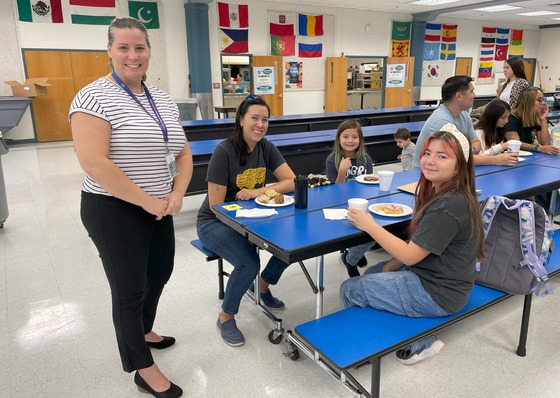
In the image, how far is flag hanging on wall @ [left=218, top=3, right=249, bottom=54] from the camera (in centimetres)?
1015

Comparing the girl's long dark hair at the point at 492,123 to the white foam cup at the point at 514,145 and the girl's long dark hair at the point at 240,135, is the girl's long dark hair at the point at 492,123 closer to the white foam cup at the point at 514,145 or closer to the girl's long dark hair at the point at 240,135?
the white foam cup at the point at 514,145

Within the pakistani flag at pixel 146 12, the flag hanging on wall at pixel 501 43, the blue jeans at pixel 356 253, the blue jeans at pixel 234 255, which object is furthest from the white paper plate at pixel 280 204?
the flag hanging on wall at pixel 501 43

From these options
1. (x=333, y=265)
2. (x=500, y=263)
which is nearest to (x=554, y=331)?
(x=500, y=263)

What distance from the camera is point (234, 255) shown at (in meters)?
2.13

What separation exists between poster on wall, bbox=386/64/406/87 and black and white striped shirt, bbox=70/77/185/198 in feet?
39.7

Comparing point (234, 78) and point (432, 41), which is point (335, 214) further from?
point (432, 41)

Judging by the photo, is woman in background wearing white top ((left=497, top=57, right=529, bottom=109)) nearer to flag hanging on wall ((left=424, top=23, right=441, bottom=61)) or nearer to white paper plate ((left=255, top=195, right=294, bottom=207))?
white paper plate ((left=255, top=195, right=294, bottom=207))

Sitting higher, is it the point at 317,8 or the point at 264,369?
the point at 317,8

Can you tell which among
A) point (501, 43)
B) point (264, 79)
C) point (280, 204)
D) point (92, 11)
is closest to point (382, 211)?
point (280, 204)

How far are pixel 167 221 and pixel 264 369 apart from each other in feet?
2.86

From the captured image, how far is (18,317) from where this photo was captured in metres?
2.49

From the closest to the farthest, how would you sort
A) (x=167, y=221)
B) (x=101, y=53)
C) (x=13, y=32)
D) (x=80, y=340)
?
(x=167, y=221) → (x=80, y=340) → (x=13, y=32) → (x=101, y=53)

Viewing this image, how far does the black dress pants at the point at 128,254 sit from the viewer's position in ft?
5.03

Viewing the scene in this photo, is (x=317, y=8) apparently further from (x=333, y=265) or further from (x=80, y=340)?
(x=80, y=340)
